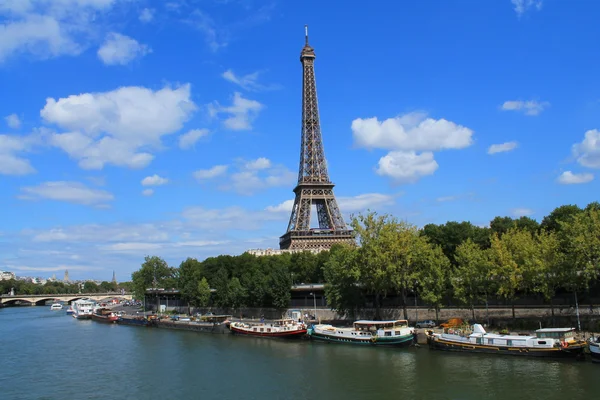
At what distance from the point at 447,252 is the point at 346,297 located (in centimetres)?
2760

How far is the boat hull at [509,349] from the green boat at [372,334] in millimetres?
2961

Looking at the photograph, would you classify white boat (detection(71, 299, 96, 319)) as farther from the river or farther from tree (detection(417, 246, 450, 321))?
tree (detection(417, 246, 450, 321))

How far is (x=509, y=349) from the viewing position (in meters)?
43.8

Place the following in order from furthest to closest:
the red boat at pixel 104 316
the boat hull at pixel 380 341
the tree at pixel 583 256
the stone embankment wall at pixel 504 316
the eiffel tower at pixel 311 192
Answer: the eiffel tower at pixel 311 192, the red boat at pixel 104 316, the boat hull at pixel 380 341, the stone embankment wall at pixel 504 316, the tree at pixel 583 256

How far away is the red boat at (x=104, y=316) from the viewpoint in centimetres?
10275

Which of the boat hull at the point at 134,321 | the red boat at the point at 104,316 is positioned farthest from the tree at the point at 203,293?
the red boat at the point at 104,316

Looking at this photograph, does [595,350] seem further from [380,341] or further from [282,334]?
[282,334]

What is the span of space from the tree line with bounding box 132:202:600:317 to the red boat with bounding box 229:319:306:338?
23.2 feet

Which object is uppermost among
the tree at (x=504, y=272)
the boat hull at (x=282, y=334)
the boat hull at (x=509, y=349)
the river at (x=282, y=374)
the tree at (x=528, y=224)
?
the tree at (x=528, y=224)

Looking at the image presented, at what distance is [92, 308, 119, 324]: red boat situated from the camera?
103 m

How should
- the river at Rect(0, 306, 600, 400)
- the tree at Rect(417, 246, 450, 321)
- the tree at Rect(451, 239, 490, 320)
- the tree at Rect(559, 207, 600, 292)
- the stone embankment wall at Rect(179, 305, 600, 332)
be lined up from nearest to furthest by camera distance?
the river at Rect(0, 306, 600, 400), the tree at Rect(559, 207, 600, 292), the stone embankment wall at Rect(179, 305, 600, 332), the tree at Rect(451, 239, 490, 320), the tree at Rect(417, 246, 450, 321)

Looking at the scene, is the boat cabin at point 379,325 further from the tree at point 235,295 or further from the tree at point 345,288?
the tree at point 235,295

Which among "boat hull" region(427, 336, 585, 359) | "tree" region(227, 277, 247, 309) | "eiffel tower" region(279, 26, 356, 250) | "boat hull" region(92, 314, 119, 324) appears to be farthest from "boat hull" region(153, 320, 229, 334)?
"eiffel tower" region(279, 26, 356, 250)

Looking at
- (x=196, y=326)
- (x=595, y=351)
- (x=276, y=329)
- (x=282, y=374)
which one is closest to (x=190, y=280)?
(x=196, y=326)
